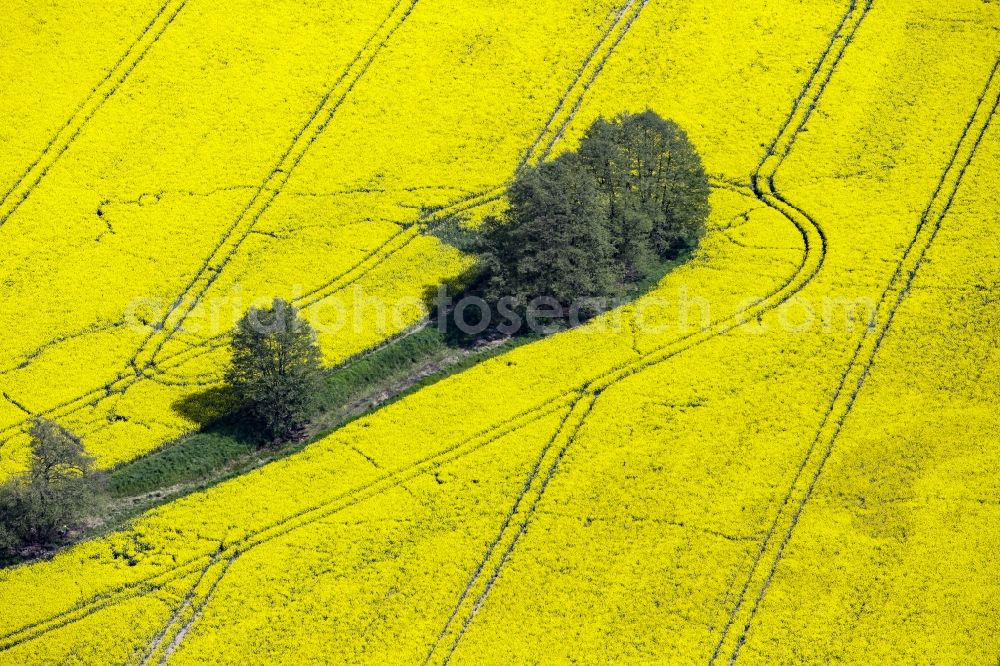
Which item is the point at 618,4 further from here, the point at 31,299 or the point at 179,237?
the point at 31,299

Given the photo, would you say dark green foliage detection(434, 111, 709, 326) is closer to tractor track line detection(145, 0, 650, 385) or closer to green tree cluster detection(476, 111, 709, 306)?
green tree cluster detection(476, 111, 709, 306)

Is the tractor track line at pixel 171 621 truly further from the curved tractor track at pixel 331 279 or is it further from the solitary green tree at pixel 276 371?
the curved tractor track at pixel 331 279

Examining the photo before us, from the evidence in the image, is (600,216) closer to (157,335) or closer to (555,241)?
(555,241)

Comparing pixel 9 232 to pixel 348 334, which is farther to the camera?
pixel 9 232

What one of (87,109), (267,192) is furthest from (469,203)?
(87,109)

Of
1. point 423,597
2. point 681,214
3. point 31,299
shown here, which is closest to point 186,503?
point 423,597

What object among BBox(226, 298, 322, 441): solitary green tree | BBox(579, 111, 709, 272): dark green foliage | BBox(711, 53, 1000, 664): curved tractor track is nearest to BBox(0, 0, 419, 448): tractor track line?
BBox(226, 298, 322, 441): solitary green tree
